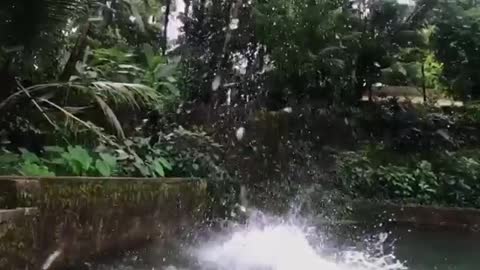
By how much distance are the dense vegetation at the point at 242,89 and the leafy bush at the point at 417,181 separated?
22mm

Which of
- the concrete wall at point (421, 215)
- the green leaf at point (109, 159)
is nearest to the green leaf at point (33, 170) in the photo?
the green leaf at point (109, 159)

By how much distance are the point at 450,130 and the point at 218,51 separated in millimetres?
4810

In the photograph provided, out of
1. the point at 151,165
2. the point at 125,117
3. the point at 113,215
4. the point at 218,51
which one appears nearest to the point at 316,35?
the point at 218,51

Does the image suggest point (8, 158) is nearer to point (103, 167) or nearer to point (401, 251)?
point (103, 167)

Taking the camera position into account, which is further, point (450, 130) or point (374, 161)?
point (450, 130)

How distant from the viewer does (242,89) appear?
1031 cm

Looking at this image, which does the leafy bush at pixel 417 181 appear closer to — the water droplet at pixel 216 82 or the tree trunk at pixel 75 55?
the water droplet at pixel 216 82

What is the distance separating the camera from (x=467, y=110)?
12500mm

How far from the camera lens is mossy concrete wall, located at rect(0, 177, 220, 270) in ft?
12.1

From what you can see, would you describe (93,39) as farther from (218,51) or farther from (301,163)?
(301,163)

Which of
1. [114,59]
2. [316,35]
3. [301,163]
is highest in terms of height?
[316,35]

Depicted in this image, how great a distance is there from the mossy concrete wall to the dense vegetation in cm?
39

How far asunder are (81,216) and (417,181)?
6.25 metres

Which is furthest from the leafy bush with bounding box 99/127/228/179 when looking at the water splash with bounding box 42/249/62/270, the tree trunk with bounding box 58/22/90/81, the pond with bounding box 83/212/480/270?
the water splash with bounding box 42/249/62/270
